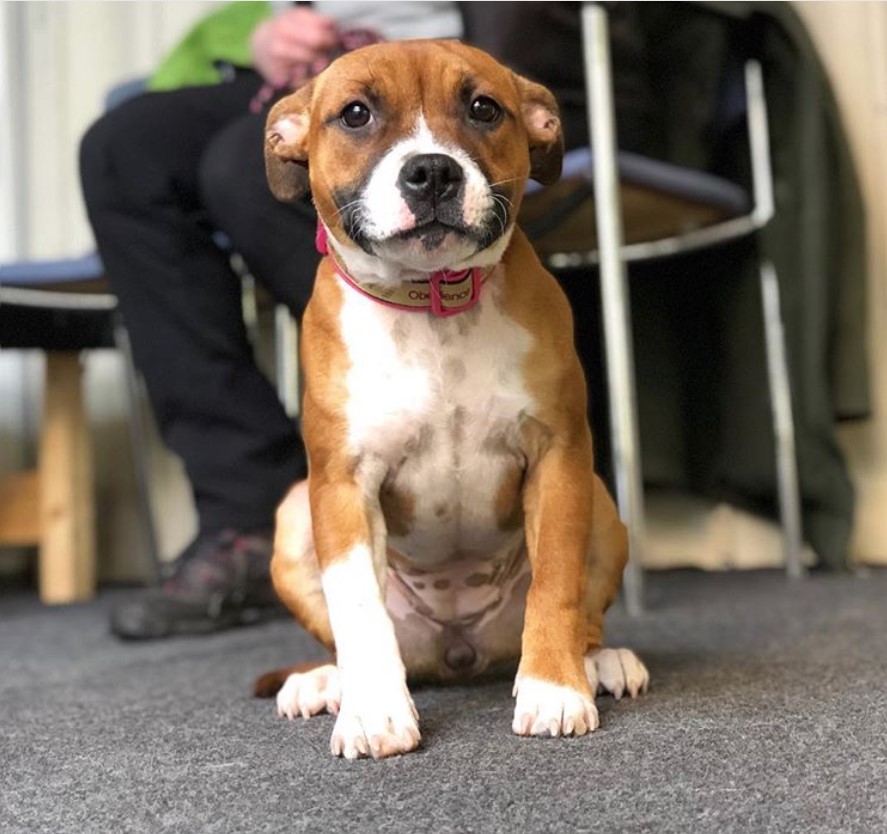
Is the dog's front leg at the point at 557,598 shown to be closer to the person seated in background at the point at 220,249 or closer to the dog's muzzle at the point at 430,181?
the dog's muzzle at the point at 430,181

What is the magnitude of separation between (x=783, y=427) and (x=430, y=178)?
4.36 feet

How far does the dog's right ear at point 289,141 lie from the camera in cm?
106

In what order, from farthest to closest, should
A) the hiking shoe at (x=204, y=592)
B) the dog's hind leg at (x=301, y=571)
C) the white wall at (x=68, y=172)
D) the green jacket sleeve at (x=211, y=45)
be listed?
1. the white wall at (x=68, y=172)
2. the green jacket sleeve at (x=211, y=45)
3. the hiking shoe at (x=204, y=592)
4. the dog's hind leg at (x=301, y=571)

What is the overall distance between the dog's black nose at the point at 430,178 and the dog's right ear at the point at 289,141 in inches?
8.0

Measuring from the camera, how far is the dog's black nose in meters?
0.88

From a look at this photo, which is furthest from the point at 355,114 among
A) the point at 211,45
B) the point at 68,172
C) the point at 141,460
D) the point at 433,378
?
the point at 68,172

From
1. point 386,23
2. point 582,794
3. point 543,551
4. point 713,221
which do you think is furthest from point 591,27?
point 582,794

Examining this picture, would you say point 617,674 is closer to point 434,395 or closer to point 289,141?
point 434,395

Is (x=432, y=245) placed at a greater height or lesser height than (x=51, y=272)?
greater

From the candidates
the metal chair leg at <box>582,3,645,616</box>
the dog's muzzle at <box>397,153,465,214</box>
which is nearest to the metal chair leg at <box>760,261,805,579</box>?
the metal chair leg at <box>582,3,645,616</box>

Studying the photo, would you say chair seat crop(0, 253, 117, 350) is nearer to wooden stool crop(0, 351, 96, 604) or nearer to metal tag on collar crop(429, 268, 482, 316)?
wooden stool crop(0, 351, 96, 604)

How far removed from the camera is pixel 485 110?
100 centimetres

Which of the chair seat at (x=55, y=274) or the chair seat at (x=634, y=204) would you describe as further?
the chair seat at (x=55, y=274)

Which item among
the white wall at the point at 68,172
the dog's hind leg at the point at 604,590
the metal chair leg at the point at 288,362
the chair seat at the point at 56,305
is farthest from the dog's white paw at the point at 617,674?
the white wall at the point at 68,172
